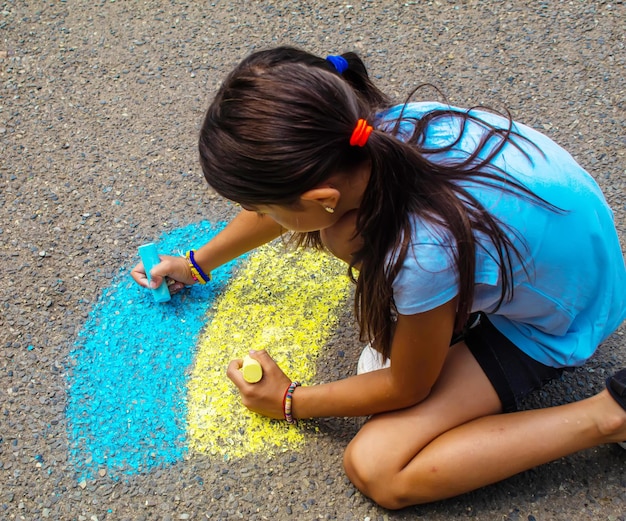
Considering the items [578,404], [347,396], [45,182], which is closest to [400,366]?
[347,396]

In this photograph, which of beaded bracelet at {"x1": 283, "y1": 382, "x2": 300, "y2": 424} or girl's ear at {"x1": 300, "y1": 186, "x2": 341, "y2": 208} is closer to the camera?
girl's ear at {"x1": 300, "y1": 186, "x2": 341, "y2": 208}

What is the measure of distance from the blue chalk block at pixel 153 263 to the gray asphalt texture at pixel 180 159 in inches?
6.9

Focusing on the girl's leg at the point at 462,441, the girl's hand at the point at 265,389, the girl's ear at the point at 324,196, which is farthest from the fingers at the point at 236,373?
the girl's ear at the point at 324,196

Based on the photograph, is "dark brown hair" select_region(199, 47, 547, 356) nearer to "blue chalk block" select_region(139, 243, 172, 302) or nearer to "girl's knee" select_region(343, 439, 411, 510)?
"girl's knee" select_region(343, 439, 411, 510)

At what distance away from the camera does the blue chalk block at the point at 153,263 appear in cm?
174

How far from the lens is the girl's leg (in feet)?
4.46

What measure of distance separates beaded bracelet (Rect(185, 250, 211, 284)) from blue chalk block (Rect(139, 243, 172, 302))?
0.08 m

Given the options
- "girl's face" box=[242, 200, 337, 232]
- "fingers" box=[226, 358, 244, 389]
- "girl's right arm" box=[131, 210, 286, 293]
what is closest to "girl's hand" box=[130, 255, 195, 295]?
"girl's right arm" box=[131, 210, 286, 293]

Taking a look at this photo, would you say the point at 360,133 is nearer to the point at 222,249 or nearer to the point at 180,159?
the point at 222,249

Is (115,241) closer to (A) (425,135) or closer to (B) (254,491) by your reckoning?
(B) (254,491)

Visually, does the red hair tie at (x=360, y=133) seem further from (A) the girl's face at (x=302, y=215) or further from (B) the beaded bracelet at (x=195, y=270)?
(B) the beaded bracelet at (x=195, y=270)

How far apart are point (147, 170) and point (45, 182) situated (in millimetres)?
332

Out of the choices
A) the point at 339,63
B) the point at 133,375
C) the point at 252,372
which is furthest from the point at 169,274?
the point at 339,63

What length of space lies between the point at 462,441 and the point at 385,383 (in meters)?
0.20
